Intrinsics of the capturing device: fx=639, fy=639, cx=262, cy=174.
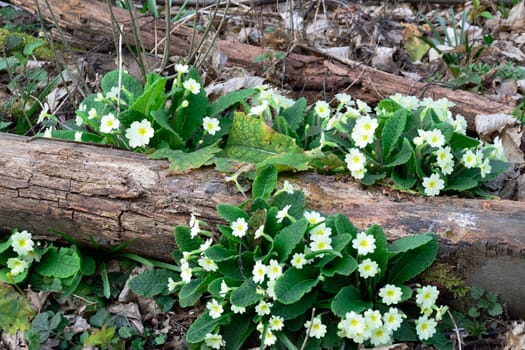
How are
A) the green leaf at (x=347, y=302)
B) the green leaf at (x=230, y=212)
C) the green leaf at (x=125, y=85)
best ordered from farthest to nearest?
the green leaf at (x=125, y=85) < the green leaf at (x=230, y=212) < the green leaf at (x=347, y=302)

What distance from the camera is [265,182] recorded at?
2717 millimetres

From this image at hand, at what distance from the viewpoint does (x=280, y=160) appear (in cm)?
276

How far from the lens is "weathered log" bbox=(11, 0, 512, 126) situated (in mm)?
3863

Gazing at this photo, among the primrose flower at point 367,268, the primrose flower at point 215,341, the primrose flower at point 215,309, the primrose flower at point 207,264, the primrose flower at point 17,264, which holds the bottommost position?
the primrose flower at point 215,341

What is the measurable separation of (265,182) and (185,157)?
415 mm

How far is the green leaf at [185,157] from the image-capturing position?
2834mm

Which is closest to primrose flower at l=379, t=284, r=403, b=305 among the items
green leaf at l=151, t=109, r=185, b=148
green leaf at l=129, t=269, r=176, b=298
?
green leaf at l=129, t=269, r=176, b=298

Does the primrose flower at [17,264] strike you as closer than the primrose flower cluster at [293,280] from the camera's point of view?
No

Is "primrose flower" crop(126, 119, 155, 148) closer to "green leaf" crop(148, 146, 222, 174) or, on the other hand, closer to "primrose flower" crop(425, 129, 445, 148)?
"green leaf" crop(148, 146, 222, 174)

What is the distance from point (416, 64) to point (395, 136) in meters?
2.04

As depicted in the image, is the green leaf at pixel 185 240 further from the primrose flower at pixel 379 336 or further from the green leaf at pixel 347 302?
the primrose flower at pixel 379 336

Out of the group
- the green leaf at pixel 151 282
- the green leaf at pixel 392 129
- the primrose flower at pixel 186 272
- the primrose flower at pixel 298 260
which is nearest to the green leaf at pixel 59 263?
the green leaf at pixel 151 282

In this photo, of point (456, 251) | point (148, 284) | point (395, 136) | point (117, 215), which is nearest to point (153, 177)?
point (117, 215)

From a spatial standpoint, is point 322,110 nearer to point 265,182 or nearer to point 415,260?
point 265,182
